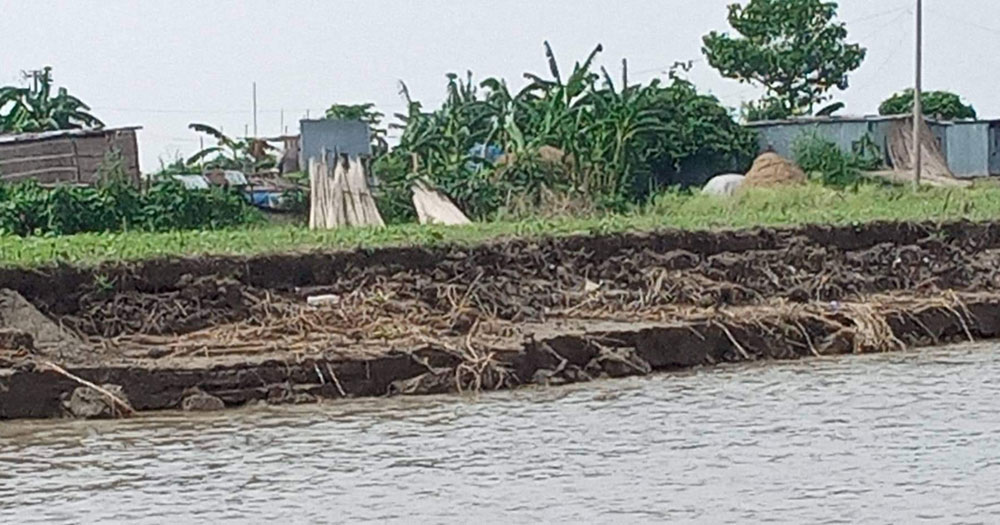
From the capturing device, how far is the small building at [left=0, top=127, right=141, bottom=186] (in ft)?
74.9

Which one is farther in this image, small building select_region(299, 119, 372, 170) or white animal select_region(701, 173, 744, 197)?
small building select_region(299, 119, 372, 170)

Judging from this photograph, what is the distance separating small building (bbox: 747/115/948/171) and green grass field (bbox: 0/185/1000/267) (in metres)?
6.23

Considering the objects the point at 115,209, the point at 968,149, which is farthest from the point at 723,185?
the point at 115,209

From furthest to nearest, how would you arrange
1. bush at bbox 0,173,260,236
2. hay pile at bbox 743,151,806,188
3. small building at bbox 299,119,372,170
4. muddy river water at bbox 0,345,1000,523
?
hay pile at bbox 743,151,806,188 → small building at bbox 299,119,372,170 → bush at bbox 0,173,260,236 → muddy river water at bbox 0,345,1000,523

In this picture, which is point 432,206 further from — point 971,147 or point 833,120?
point 971,147

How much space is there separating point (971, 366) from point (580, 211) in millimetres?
8725

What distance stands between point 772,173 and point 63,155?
10.7 meters

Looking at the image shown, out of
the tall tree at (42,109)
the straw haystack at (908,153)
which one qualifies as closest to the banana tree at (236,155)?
the tall tree at (42,109)

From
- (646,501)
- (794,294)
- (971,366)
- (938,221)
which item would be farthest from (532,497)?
(938,221)

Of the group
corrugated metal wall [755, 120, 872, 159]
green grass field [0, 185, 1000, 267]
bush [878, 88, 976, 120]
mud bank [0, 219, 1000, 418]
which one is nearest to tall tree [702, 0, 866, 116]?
bush [878, 88, 976, 120]

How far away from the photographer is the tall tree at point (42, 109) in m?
25.1

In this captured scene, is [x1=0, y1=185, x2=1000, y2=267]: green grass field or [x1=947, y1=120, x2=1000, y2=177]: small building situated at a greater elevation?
[x1=947, y1=120, x2=1000, y2=177]: small building

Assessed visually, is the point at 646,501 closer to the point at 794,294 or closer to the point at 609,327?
the point at 609,327

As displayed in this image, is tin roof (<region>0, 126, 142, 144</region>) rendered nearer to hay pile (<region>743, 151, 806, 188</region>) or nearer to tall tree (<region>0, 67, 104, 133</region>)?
tall tree (<region>0, 67, 104, 133</region>)
